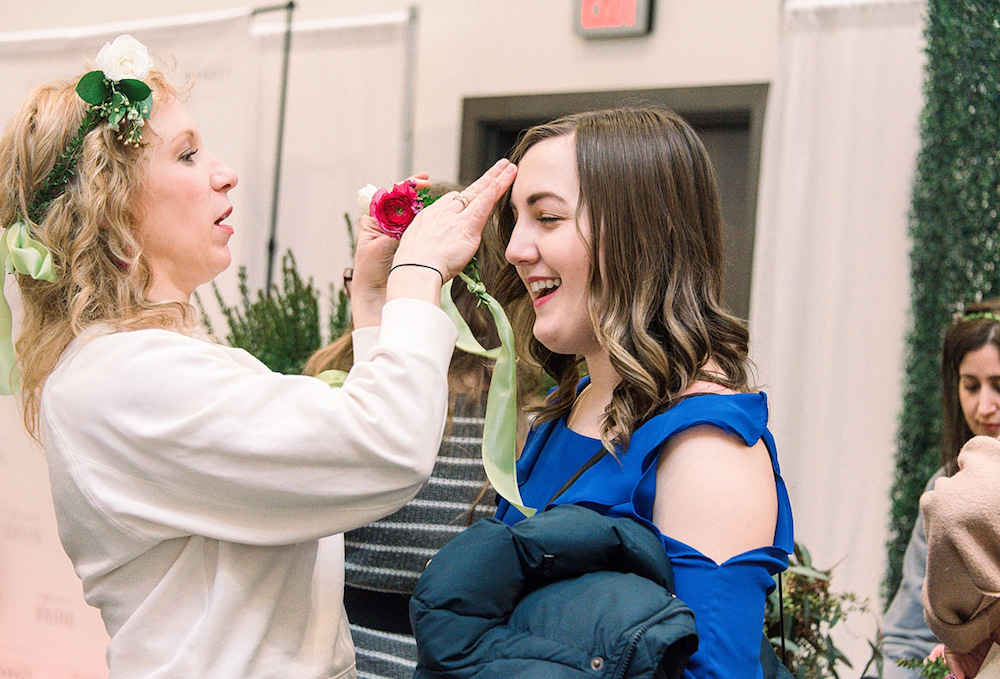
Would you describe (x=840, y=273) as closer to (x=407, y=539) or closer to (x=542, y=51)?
(x=542, y=51)

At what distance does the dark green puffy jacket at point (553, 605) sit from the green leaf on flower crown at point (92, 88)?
2.71 ft

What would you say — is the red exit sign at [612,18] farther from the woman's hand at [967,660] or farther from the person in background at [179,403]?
the woman's hand at [967,660]

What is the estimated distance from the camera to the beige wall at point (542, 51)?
3873mm

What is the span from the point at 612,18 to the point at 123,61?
9.73 feet

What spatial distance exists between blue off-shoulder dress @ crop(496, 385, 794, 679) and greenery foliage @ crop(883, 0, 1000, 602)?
2.31 m

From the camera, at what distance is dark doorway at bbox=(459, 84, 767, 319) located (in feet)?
12.4

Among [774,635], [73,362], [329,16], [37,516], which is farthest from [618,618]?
[329,16]

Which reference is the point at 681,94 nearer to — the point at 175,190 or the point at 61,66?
the point at 61,66

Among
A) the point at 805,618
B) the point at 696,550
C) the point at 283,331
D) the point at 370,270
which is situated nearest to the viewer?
the point at 696,550

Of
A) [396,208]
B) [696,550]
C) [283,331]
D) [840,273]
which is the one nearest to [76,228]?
[396,208]

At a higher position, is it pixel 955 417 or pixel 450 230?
pixel 450 230

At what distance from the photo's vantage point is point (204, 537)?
1.31 m

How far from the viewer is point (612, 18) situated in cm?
405

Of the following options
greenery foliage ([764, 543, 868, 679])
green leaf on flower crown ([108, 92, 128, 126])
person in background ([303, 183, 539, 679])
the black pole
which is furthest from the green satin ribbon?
the black pole
